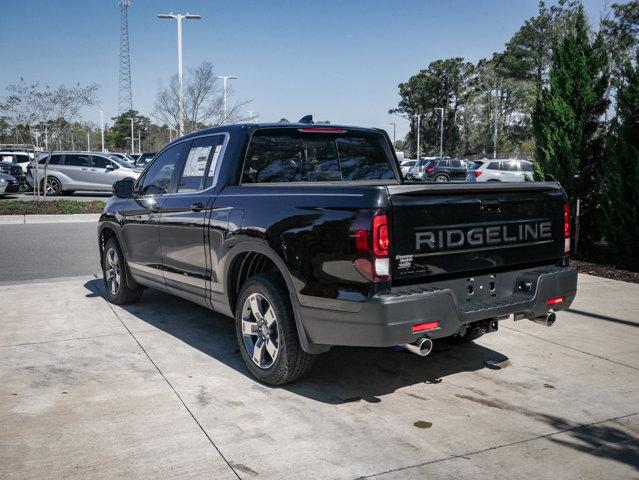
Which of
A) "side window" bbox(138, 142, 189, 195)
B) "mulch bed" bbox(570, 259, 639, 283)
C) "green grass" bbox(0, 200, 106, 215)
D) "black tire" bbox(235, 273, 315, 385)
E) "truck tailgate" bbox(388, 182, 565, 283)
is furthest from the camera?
"green grass" bbox(0, 200, 106, 215)

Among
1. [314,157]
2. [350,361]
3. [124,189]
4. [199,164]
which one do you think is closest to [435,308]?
[350,361]

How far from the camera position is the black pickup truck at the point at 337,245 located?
3.56 metres

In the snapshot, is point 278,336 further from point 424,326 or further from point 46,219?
point 46,219

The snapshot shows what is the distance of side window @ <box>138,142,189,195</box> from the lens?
569 cm

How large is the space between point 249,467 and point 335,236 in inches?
54.2

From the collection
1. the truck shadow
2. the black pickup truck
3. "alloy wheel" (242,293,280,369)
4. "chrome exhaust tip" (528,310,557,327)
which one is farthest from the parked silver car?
"chrome exhaust tip" (528,310,557,327)

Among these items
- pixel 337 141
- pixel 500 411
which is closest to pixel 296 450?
pixel 500 411

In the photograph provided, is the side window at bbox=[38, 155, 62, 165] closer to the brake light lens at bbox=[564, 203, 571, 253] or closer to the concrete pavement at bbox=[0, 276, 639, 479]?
the concrete pavement at bbox=[0, 276, 639, 479]

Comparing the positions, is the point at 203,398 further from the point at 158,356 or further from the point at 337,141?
the point at 337,141

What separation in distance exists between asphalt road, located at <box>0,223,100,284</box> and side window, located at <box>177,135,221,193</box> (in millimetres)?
4065

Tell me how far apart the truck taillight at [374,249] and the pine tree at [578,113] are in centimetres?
788

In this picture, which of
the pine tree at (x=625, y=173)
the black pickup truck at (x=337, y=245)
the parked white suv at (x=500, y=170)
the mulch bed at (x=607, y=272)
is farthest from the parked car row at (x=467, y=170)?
the black pickup truck at (x=337, y=245)

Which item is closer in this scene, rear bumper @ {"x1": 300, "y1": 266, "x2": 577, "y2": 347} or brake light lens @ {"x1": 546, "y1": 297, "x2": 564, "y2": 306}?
rear bumper @ {"x1": 300, "y1": 266, "x2": 577, "y2": 347}

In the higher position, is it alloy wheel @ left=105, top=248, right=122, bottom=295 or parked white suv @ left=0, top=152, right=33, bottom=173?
parked white suv @ left=0, top=152, right=33, bottom=173
